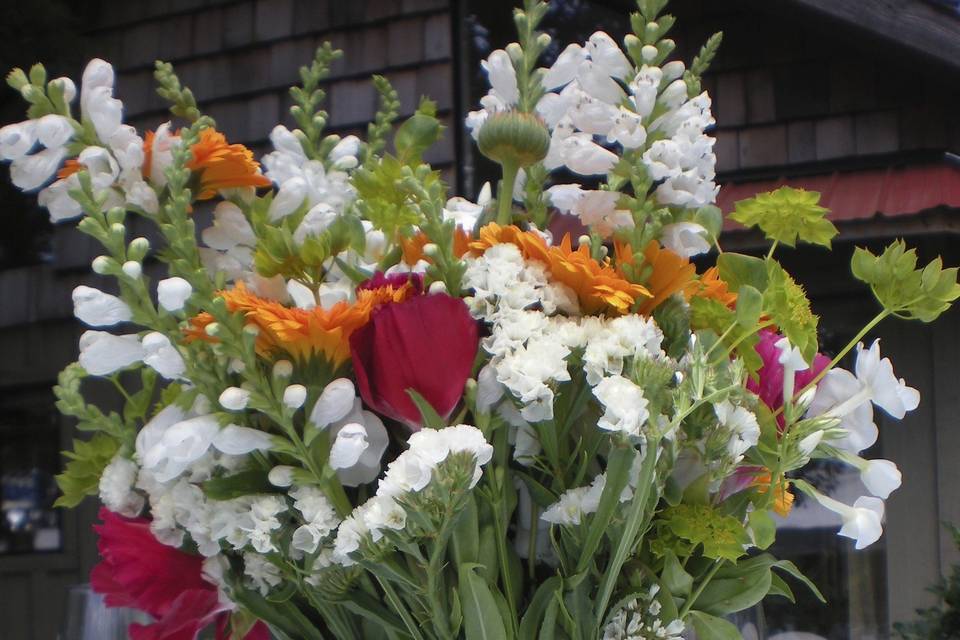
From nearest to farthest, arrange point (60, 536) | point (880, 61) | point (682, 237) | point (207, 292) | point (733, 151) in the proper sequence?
point (207, 292)
point (682, 237)
point (880, 61)
point (733, 151)
point (60, 536)

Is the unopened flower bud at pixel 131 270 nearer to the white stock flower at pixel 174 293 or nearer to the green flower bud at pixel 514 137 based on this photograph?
the white stock flower at pixel 174 293

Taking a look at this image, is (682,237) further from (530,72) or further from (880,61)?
(880,61)

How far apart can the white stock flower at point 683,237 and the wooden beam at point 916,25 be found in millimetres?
1963

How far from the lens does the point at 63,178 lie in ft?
1.98

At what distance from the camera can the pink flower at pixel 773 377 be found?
0.61 m

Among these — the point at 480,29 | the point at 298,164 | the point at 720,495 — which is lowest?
the point at 720,495

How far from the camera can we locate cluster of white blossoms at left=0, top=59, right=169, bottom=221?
22.6 inches

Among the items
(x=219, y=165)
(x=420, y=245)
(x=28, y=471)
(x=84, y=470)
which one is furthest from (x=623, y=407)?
(x=28, y=471)

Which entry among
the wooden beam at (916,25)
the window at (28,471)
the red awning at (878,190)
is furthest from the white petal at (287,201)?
the window at (28,471)

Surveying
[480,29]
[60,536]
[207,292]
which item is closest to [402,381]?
[207,292]

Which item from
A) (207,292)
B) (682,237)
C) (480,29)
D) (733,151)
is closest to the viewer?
(207,292)

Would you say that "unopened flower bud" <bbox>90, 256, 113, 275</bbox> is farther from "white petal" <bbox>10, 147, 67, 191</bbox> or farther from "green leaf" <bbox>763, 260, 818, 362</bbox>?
"green leaf" <bbox>763, 260, 818, 362</bbox>

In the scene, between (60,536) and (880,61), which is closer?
(880,61)

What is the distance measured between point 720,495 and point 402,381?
0.65ft
